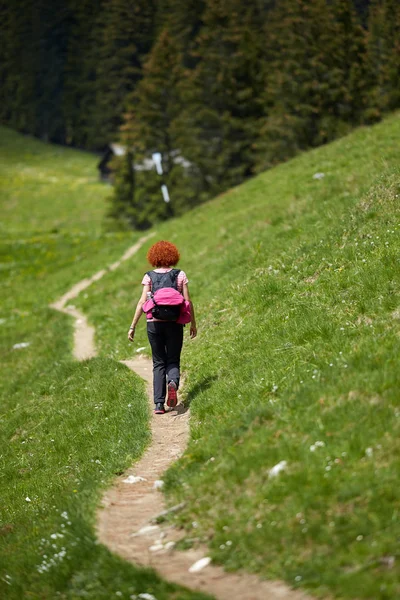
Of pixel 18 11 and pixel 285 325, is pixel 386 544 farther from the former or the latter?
pixel 18 11

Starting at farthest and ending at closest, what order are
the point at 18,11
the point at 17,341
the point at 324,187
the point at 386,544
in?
the point at 18,11
the point at 17,341
the point at 324,187
the point at 386,544

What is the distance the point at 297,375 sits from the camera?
9812 mm

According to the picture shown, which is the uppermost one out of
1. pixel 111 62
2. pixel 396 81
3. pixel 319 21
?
pixel 319 21

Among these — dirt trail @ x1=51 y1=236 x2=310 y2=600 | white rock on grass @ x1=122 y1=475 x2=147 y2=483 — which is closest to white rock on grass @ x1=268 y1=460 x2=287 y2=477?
dirt trail @ x1=51 y1=236 x2=310 y2=600

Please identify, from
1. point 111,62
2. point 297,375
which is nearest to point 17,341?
point 297,375

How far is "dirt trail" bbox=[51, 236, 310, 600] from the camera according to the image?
20.1 feet

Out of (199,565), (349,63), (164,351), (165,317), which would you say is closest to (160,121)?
(349,63)

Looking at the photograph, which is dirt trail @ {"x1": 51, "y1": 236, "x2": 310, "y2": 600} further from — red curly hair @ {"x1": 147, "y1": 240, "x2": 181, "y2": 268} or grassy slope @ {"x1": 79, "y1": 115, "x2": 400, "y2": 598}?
red curly hair @ {"x1": 147, "y1": 240, "x2": 181, "y2": 268}

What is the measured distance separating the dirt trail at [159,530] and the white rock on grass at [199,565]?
0.09 feet

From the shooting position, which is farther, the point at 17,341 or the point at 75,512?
the point at 17,341

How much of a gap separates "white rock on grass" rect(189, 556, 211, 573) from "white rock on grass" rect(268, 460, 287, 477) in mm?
1021

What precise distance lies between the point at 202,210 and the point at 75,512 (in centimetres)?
3055

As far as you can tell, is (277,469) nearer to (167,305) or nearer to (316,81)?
(167,305)

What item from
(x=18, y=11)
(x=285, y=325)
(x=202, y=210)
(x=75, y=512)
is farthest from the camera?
(x=18, y=11)
